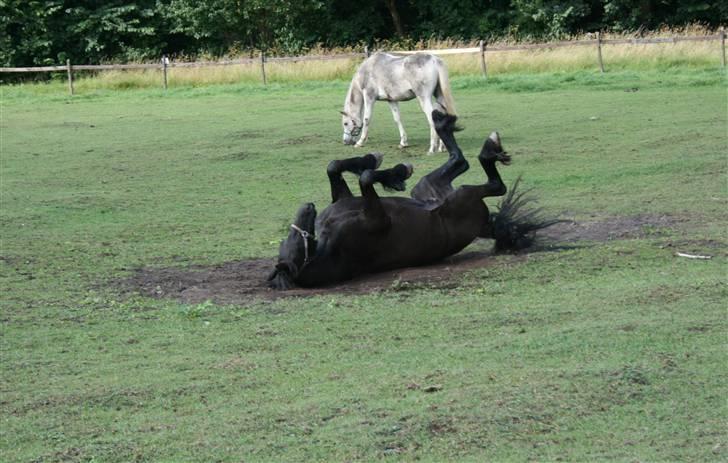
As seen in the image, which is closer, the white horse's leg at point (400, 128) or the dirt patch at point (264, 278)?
the dirt patch at point (264, 278)

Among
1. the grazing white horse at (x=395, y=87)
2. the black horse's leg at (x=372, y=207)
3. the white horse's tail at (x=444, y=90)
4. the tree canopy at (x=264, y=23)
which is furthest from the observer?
the tree canopy at (x=264, y=23)

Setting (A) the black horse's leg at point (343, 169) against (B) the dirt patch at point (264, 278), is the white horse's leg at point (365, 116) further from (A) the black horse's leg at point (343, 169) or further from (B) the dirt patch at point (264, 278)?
(A) the black horse's leg at point (343, 169)

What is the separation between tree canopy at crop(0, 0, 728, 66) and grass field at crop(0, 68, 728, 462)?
30664mm

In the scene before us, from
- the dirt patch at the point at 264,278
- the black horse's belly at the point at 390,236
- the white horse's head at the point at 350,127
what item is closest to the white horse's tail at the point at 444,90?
the white horse's head at the point at 350,127

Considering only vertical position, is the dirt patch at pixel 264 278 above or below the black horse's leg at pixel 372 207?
below

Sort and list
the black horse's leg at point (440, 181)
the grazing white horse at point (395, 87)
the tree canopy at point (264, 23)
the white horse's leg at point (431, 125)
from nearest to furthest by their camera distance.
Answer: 1. the black horse's leg at point (440, 181)
2. the white horse's leg at point (431, 125)
3. the grazing white horse at point (395, 87)
4. the tree canopy at point (264, 23)

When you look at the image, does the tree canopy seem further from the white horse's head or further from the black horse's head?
the black horse's head

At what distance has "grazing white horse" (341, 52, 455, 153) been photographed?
59.2 feet

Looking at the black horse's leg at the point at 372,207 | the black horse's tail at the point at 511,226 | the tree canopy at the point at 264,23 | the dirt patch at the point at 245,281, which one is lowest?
the dirt patch at the point at 245,281

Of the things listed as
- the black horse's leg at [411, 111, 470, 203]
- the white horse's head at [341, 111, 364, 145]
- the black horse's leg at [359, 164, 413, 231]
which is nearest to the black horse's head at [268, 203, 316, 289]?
the black horse's leg at [359, 164, 413, 231]

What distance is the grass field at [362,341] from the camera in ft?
16.3

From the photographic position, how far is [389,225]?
8.58 meters

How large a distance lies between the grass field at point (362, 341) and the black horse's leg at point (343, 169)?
1.19m

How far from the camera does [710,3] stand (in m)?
43.1
